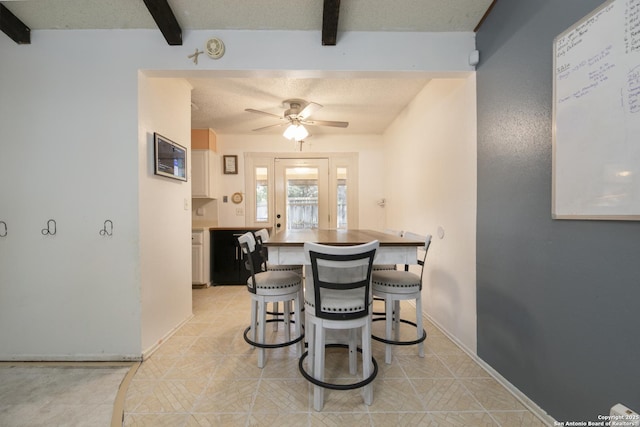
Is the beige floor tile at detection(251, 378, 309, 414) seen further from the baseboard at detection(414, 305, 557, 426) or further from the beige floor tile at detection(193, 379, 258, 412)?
the baseboard at detection(414, 305, 557, 426)

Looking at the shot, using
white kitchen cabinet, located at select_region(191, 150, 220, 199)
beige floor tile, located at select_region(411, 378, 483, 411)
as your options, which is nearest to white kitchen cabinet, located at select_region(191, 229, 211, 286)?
white kitchen cabinet, located at select_region(191, 150, 220, 199)

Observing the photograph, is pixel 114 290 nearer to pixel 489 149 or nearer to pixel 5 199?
pixel 5 199

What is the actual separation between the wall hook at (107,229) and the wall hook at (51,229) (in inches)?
13.4

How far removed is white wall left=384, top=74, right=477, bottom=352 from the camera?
1999mm

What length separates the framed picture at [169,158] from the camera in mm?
2117

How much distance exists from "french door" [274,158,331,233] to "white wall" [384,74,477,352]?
1576mm

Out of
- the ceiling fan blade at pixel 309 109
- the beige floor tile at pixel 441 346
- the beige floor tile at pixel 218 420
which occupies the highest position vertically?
the ceiling fan blade at pixel 309 109

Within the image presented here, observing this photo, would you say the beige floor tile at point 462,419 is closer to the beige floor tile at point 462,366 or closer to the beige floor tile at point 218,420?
the beige floor tile at point 462,366

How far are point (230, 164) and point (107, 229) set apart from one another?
2614 millimetres

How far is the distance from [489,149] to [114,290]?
292 cm

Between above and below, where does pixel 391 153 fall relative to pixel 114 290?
above

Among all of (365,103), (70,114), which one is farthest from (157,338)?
(365,103)

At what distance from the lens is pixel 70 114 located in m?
1.93

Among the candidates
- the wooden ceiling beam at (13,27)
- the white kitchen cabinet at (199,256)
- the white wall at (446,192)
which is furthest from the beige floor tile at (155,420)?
the wooden ceiling beam at (13,27)
